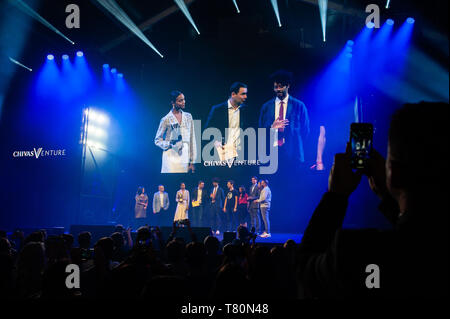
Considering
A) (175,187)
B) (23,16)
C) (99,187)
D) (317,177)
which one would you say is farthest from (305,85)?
(23,16)

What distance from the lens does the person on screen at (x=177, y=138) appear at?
49.9 feet

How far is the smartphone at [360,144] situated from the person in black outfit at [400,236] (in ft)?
0.33

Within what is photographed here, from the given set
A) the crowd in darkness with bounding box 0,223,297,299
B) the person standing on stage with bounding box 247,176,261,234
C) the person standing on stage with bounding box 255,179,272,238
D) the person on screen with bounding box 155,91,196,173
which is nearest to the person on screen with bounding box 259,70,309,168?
the person standing on stage with bounding box 247,176,261,234

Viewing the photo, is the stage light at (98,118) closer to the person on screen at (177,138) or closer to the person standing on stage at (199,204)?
the person on screen at (177,138)

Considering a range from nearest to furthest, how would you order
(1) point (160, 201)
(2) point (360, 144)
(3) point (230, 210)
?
(2) point (360, 144) < (3) point (230, 210) < (1) point (160, 201)

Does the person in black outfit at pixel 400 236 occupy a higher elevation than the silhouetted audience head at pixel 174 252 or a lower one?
higher

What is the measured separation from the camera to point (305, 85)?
14.4m

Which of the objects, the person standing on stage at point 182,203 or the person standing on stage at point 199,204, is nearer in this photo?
the person standing on stage at point 199,204

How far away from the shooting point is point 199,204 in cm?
1450

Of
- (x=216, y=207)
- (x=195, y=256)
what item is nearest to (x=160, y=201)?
(x=216, y=207)

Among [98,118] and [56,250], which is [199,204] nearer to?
[98,118]

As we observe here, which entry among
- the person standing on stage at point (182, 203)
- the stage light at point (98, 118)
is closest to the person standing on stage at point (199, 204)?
the person standing on stage at point (182, 203)

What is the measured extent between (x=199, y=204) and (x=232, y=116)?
4281 mm

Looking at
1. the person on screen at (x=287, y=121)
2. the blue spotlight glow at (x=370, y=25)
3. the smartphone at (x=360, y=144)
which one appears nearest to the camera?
the smartphone at (x=360, y=144)
